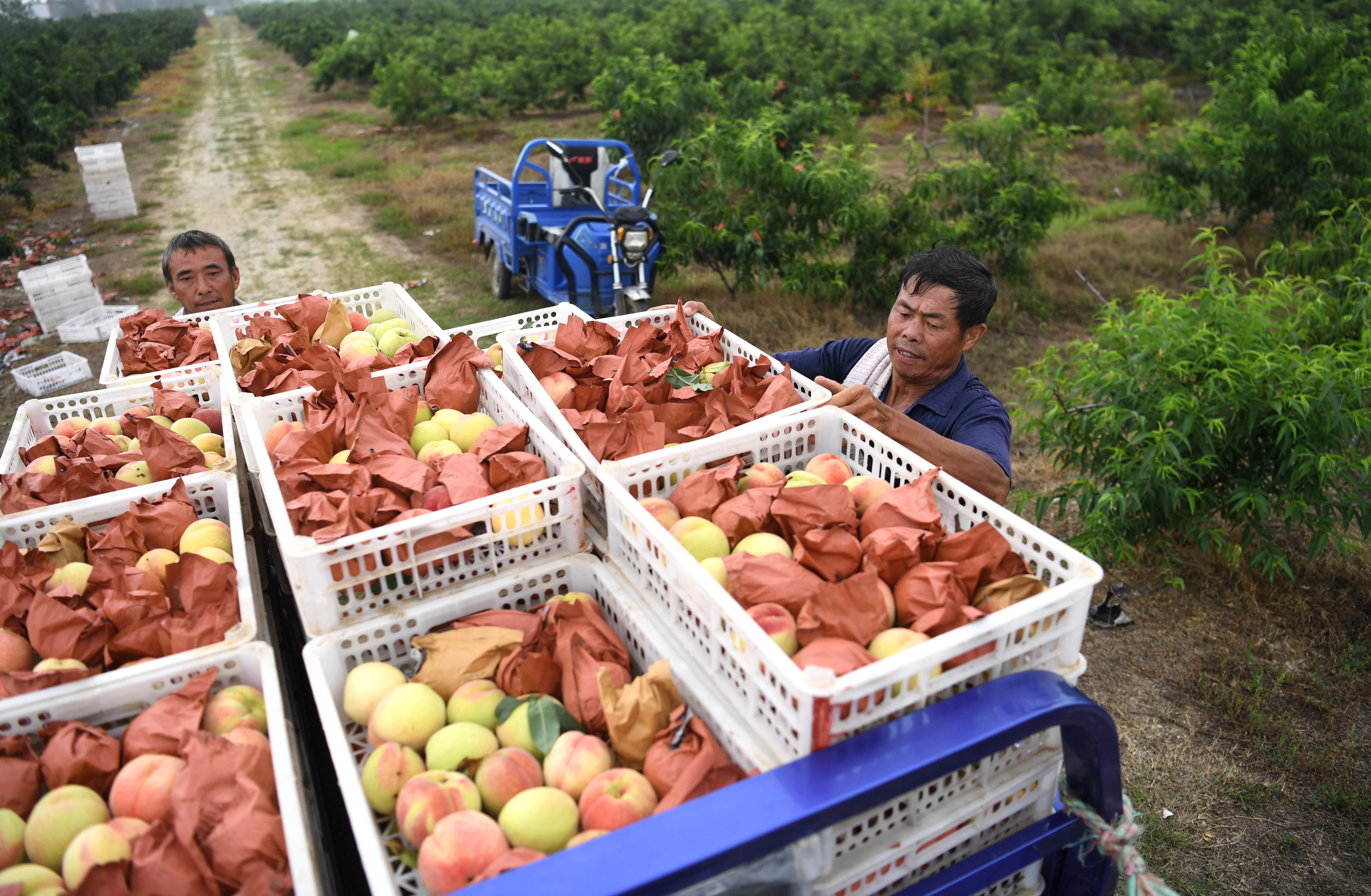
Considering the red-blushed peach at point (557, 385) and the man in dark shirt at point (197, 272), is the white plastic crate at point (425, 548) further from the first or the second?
the man in dark shirt at point (197, 272)

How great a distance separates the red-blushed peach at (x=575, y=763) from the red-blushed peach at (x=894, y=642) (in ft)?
1.67

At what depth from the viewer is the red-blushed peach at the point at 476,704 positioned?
61.3 inches

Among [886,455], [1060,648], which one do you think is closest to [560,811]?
[1060,648]

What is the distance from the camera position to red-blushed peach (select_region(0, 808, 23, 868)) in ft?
4.36

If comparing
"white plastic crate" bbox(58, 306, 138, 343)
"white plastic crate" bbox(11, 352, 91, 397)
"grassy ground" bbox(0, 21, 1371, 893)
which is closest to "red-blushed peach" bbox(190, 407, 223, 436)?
"grassy ground" bbox(0, 21, 1371, 893)

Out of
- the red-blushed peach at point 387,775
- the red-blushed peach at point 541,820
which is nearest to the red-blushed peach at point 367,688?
the red-blushed peach at point 387,775

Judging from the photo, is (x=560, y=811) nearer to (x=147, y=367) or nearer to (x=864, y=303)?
(x=147, y=367)

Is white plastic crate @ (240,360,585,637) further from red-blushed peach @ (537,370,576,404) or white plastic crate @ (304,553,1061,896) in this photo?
red-blushed peach @ (537,370,576,404)

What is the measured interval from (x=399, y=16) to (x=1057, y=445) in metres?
44.9

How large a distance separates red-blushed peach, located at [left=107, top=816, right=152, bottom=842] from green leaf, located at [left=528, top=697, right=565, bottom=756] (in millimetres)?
611

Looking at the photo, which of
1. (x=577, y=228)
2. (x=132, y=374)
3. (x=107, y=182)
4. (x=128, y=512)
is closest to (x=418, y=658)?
(x=128, y=512)

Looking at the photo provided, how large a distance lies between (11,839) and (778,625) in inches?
51.1

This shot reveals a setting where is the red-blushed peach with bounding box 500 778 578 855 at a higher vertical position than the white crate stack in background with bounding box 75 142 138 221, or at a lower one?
higher

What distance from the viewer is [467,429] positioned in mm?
2273
